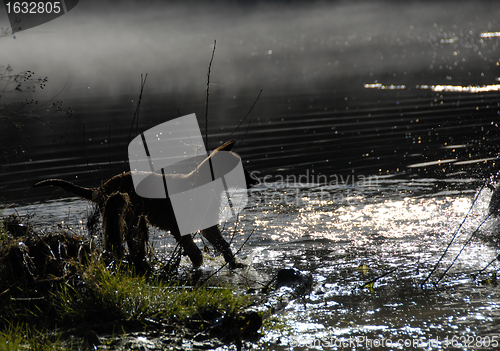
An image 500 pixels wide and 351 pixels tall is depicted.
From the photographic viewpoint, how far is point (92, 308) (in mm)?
4230

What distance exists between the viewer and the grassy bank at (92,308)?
3.96m

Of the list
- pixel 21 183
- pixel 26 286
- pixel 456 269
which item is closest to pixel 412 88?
pixel 21 183

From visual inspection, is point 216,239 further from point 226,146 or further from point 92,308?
point 92,308

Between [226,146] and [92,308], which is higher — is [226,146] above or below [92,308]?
above

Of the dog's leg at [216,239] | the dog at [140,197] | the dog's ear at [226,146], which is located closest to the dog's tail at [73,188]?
the dog at [140,197]

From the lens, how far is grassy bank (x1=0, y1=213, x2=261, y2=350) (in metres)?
3.96

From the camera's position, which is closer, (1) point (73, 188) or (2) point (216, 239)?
(1) point (73, 188)

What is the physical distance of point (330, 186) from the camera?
1178cm

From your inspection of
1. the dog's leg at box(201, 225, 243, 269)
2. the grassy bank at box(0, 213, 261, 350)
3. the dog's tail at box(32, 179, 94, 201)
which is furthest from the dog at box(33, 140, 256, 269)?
the grassy bank at box(0, 213, 261, 350)

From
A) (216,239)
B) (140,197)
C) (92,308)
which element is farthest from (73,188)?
(92,308)

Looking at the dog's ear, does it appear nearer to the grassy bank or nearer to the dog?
the dog

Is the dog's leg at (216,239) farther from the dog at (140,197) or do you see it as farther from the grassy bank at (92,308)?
the grassy bank at (92,308)

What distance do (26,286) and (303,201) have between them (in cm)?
666

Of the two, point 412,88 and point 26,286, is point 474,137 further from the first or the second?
point 412,88
